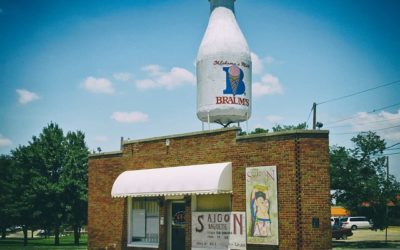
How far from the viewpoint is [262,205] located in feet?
51.9

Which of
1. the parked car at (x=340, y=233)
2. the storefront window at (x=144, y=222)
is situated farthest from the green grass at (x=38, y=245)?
the parked car at (x=340, y=233)

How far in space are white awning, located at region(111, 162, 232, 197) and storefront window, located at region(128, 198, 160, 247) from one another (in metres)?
0.99

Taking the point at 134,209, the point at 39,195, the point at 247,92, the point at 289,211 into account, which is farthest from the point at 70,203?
the point at 289,211

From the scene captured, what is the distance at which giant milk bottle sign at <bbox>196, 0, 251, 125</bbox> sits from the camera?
61.2 feet

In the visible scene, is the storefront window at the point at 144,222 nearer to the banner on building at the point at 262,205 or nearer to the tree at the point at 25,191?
the banner on building at the point at 262,205

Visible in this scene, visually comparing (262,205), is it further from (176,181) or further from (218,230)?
(176,181)

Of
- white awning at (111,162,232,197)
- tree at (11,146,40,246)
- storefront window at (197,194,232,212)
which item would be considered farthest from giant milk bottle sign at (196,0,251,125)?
tree at (11,146,40,246)

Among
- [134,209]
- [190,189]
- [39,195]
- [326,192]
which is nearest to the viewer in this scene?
[326,192]

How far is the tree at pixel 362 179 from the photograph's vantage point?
33.1m

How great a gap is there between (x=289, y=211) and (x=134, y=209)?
24.8 feet

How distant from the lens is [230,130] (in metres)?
17.0

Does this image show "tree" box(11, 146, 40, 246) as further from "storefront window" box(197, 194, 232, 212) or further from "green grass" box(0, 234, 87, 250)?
"storefront window" box(197, 194, 232, 212)

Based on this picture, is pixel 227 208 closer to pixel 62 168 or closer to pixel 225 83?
pixel 225 83

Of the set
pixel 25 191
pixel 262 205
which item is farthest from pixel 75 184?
pixel 262 205
